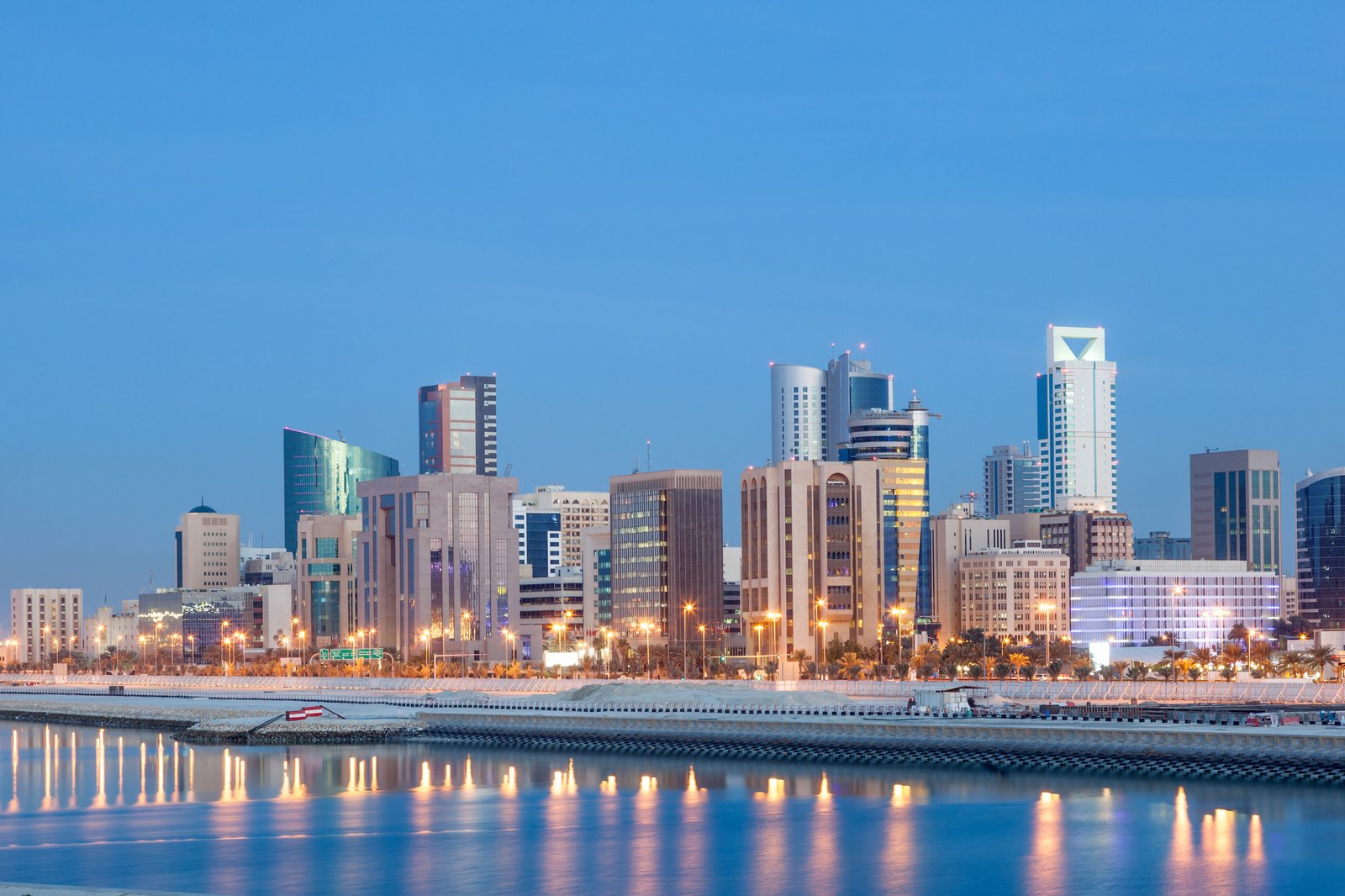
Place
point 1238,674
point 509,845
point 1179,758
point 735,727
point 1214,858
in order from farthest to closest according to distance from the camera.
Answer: point 1238,674, point 735,727, point 1179,758, point 509,845, point 1214,858

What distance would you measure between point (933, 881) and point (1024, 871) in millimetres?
3672

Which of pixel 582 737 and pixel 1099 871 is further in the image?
pixel 582 737

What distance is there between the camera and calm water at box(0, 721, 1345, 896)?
70250mm

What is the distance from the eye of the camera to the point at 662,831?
83.3 meters

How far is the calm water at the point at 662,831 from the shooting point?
70.2 metres

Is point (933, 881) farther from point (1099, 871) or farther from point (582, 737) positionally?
point (582, 737)

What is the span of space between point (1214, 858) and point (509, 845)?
2709cm

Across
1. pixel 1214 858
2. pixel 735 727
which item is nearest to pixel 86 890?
pixel 1214 858

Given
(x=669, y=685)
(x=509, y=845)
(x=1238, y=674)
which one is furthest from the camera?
(x=1238, y=674)

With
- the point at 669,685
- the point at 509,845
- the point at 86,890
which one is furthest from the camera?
the point at 669,685

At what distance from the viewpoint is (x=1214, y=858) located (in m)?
72.6

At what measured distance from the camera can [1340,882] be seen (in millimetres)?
67312

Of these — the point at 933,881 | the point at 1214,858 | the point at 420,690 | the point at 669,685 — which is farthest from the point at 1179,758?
the point at 420,690

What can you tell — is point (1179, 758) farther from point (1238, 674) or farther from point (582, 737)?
point (1238, 674)
